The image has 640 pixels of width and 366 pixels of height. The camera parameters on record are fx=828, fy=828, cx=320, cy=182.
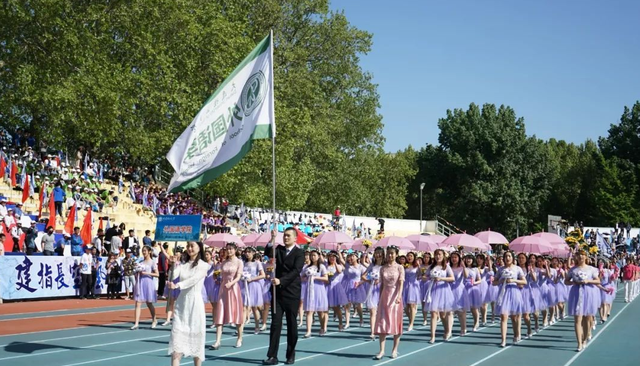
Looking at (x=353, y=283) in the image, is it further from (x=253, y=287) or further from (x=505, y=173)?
(x=505, y=173)

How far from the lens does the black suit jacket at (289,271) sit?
1348 centimetres

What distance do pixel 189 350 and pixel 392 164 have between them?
→ 77.3 metres

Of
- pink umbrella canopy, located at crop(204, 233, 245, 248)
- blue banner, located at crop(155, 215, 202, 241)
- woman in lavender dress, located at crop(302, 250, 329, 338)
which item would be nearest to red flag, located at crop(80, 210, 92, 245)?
pink umbrella canopy, located at crop(204, 233, 245, 248)

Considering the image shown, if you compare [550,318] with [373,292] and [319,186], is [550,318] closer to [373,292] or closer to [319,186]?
[373,292]

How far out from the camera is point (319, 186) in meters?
63.2

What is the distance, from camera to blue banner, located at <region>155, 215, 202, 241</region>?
1612 cm

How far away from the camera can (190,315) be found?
11305mm

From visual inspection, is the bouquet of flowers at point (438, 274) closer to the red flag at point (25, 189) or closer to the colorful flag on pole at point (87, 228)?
the colorful flag on pole at point (87, 228)

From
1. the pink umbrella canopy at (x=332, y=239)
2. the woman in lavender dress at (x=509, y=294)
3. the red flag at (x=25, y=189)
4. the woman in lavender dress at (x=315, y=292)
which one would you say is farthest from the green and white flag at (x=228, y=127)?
the red flag at (x=25, y=189)

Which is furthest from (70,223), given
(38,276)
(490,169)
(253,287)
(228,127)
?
(490,169)

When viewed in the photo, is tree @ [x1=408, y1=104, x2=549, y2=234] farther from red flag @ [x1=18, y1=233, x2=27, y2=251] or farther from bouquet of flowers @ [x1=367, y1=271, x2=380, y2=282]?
bouquet of flowers @ [x1=367, y1=271, x2=380, y2=282]

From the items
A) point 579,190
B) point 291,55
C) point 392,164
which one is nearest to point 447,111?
A: point 392,164

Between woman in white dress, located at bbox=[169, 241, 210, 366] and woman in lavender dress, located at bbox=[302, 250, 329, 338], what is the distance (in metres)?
6.67

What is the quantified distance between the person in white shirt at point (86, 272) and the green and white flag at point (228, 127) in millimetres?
14350
